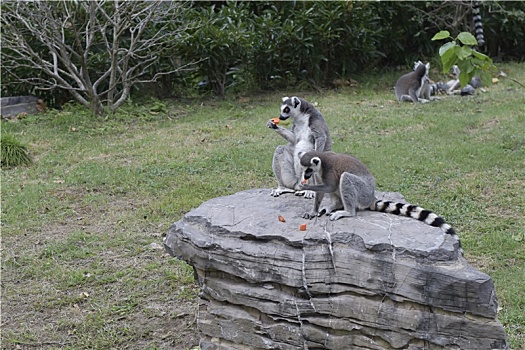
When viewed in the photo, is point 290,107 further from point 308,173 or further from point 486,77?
point 486,77

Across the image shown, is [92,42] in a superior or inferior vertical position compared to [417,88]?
superior

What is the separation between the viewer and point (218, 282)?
14.8 ft

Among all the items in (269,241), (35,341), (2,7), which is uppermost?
(2,7)

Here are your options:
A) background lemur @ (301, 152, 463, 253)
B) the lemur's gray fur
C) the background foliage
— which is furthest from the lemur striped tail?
the background foliage

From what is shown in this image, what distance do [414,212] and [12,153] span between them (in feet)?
22.0

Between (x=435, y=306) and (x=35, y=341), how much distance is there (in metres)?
3.23

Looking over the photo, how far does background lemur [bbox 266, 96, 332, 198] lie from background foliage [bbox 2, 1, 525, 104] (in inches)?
255

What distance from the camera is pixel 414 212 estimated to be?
14.4ft

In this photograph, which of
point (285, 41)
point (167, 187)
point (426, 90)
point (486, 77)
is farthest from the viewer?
point (285, 41)

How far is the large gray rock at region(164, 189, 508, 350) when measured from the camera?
12.1ft

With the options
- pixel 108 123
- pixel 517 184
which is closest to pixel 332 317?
pixel 517 184

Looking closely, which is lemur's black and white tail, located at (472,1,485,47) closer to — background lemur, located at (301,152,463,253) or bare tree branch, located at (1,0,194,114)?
bare tree branch, located at (1,0,194,114)

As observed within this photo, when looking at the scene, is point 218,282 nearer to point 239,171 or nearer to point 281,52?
point 239,171

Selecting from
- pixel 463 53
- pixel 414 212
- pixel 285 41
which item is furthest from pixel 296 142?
pixel 285 41
